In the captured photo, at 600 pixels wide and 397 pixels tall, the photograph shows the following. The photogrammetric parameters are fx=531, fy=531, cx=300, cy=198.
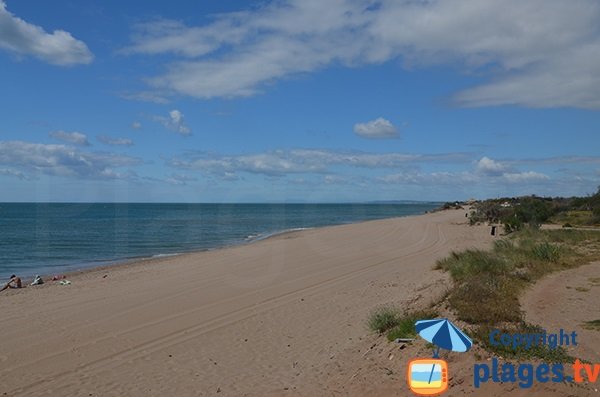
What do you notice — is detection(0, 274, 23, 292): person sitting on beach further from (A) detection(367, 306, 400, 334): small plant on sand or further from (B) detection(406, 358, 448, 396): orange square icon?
(B) detection(406, 358, 448, 396): orange square icon

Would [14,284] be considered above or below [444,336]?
below

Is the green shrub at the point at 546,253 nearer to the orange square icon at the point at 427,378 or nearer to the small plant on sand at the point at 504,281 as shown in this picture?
the small plant on sand at the point at 504,281

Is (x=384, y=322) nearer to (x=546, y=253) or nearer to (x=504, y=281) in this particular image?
(x=504, y=281)

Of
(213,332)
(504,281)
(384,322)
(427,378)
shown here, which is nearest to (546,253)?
(504,281)

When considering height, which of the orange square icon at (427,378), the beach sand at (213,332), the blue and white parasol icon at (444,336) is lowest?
the beach sand at (213,332)

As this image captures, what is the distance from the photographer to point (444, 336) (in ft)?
18.6

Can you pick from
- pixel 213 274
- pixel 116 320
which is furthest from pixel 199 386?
pixel 213 274

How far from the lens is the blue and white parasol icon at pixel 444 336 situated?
5566mm

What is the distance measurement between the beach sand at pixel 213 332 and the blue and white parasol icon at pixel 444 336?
998 mm

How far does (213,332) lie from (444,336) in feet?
20.3

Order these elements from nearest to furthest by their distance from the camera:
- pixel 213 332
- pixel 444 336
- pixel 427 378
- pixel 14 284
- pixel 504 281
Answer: pixel 427 378, pixel 444 336, pixel 213 332, pixel 504 281, pixel 14 284

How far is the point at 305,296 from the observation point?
46.3 feet

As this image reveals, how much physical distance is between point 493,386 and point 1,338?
363 inches

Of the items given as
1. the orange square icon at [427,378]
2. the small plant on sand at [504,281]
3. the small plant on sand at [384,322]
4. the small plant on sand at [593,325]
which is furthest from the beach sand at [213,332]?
the small plant on sand at [593,325]
